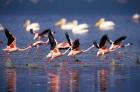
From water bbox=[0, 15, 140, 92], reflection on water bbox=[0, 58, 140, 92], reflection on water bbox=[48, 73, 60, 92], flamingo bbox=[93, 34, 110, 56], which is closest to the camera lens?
reflection on water bbox=[48, 73, 60, 92]

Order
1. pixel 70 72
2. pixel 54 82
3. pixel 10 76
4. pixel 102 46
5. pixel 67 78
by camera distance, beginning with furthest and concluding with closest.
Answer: pixel 102 46 < pixel 70 72 < pixel 10 76 < pixel 67 78 < pixel 54 82

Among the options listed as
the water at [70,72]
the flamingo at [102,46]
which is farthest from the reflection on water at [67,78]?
the flamingo at [102,46]

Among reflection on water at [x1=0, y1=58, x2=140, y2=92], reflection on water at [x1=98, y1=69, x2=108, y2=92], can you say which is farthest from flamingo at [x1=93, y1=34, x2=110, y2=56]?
reflection on water at [x1=98, y1=69, x2=108, y2=92]

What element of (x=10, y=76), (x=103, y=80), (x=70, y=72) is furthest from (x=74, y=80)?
(x=10, y=76)

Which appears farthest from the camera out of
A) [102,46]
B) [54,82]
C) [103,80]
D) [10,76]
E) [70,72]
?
[102,46]

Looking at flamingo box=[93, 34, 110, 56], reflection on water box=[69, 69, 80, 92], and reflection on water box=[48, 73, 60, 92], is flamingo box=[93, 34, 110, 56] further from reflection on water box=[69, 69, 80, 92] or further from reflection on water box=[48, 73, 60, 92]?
reflection on water box=[48, 73, 60, 92]

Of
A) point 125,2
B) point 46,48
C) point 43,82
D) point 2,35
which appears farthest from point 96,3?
point 43,82

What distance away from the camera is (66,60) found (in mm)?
27000

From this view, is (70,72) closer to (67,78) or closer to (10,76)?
(67,78)

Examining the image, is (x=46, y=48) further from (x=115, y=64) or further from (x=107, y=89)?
(x=107, y=89)

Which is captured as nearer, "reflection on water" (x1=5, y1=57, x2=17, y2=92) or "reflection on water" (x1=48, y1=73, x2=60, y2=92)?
"reflection on water" (x1=48, y1=73, x2=60, y2=92)

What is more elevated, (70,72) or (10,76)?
(70,72)

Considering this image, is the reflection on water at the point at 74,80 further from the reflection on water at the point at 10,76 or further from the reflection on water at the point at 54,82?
the reflection on water at the point at 10,76

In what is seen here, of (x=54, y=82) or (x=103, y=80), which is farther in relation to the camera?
(x=103, y=80)
